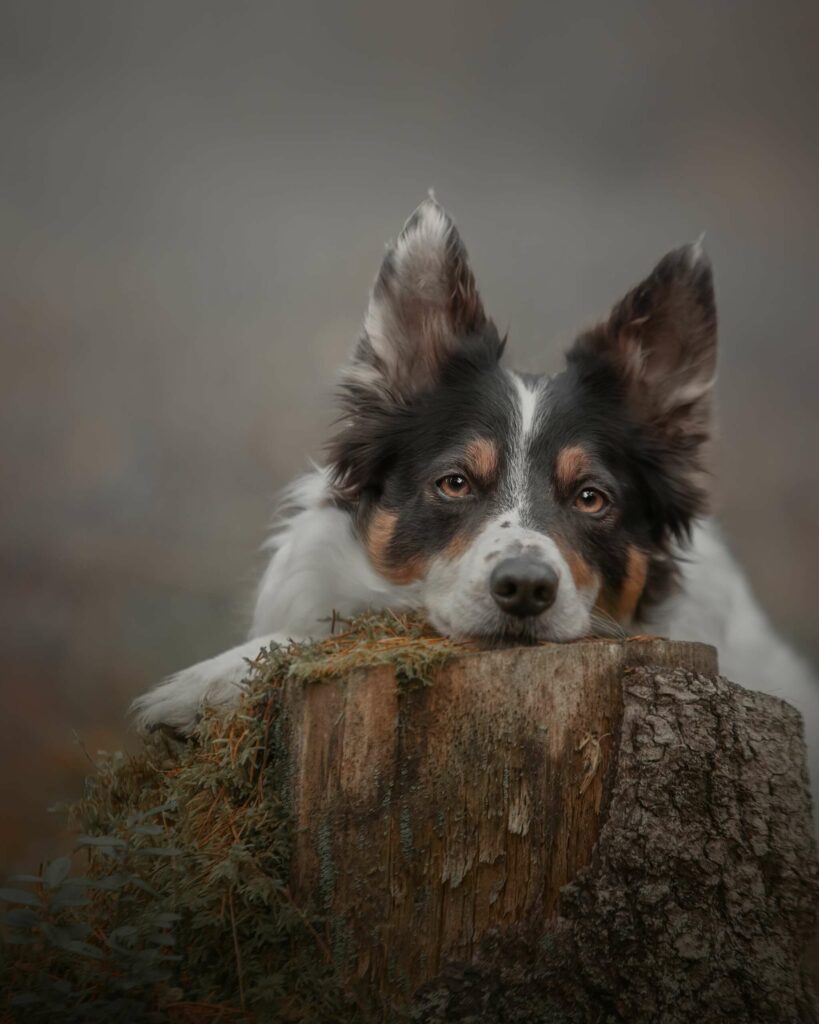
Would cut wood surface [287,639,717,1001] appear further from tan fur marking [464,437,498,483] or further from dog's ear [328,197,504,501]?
dog's ear [328,197,504,501]

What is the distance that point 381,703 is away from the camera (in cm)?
276

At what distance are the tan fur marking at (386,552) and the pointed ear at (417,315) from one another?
0.53m

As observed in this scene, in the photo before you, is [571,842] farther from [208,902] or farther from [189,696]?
[189,696]

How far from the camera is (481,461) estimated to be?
379 cm

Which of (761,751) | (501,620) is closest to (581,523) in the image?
(501,620)

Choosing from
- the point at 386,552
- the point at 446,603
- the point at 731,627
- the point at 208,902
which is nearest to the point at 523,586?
the point at 446,603

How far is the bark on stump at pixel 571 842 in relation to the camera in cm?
250

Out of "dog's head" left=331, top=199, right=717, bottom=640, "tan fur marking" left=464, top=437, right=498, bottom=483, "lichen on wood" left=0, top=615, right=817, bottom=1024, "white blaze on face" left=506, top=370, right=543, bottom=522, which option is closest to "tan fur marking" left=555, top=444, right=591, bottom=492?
"dog's head" left=331, top=199, right=717, bottom=640

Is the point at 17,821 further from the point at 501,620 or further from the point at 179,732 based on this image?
the point at 501,620

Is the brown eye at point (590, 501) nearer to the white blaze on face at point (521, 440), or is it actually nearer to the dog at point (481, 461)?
the dog at point (481, 461)

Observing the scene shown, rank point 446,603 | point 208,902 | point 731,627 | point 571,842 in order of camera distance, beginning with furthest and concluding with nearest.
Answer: point 731,627 < point 446,603 < point 208,902 < point 571,842

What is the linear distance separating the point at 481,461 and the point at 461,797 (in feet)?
4.81

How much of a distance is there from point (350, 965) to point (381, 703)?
69 cm

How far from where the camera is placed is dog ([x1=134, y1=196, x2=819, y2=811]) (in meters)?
3.76
